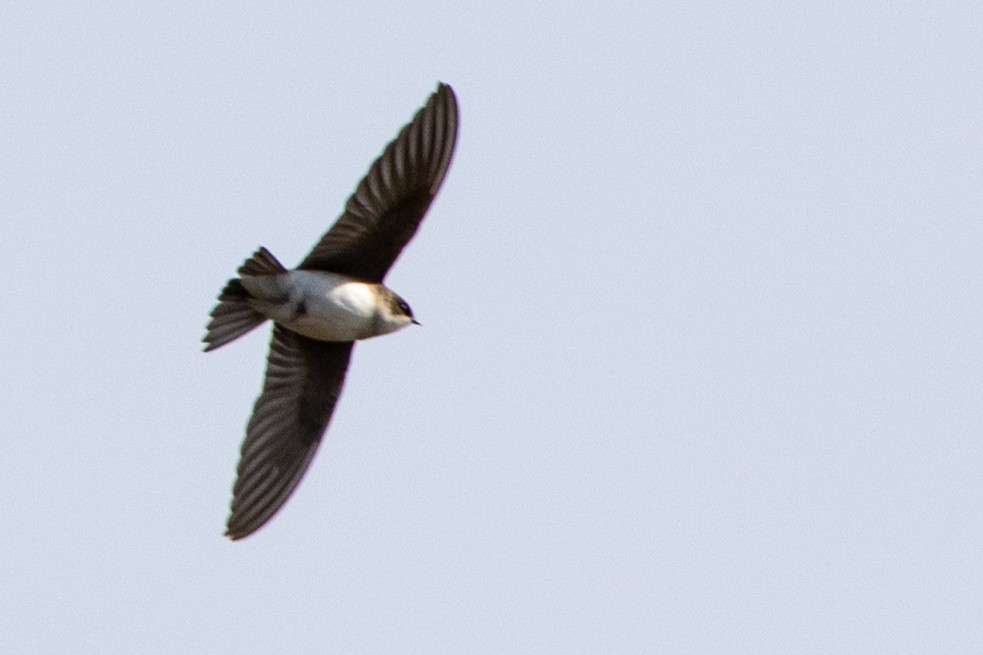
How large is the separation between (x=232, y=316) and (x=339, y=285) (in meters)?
0.36

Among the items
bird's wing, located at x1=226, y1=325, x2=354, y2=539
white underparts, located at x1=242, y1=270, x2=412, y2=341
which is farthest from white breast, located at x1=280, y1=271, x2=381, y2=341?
bird's wing, located at x1=226, y1=325, x2=354, y2=539

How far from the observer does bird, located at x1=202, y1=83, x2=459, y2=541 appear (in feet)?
21.7

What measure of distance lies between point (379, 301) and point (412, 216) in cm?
30

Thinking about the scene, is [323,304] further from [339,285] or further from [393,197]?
[393,197]

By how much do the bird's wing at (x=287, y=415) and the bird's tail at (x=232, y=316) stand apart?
0.55 metres

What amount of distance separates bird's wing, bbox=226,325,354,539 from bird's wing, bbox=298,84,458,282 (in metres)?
0.51

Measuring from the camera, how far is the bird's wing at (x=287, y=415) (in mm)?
7113

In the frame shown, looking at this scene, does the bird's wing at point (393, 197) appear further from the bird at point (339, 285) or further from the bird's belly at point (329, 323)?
the bird's belly at point (329, 323)

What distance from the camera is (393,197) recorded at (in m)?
6.73

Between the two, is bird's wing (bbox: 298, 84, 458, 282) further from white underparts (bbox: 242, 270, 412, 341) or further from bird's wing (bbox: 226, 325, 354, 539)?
bird's wing (bbox: 226, 325, 354, 539)

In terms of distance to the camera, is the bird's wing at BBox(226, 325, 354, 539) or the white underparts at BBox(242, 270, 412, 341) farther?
the bird's wing at BBox(226, 325, 354, 539)

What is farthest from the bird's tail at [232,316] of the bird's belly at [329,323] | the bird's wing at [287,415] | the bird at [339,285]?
the bird's wing at [287,415]

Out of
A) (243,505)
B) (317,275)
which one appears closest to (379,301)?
(317,275)

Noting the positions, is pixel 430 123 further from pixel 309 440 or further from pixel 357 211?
pixel 309 440
